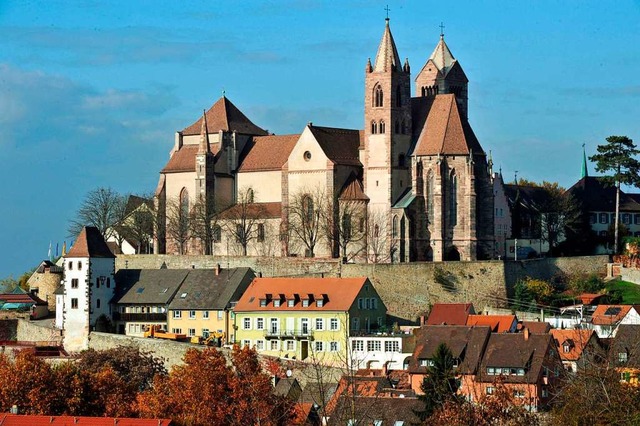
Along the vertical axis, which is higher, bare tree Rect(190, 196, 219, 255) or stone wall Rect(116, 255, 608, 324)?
bare tree Rect(190, 196, 219, 255)

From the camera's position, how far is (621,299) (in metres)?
104

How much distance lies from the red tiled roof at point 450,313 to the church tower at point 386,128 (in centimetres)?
1442

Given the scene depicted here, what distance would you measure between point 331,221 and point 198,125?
1867 centimetres

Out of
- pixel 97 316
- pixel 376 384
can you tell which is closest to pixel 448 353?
pixel 376 384

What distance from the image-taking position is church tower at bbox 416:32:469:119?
398ft

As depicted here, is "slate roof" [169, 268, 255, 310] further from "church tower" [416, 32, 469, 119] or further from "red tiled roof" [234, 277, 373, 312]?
"church tower" [416, 32, 469, 119]

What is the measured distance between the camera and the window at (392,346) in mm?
91400

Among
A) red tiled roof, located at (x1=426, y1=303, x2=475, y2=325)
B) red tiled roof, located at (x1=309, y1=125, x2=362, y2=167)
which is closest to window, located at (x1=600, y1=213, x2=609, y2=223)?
red tiled roof, located at (x1=309, y1=125, x2=362, y2=167)

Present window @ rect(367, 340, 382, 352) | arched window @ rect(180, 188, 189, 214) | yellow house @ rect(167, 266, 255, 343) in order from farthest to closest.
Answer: arched window @ rect(180, 188, 189, 214) < yellow house @ rect(167, 266, 255, 343) < window @ rect(367, 340, 382, 352)

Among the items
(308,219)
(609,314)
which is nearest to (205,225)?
(308,219)

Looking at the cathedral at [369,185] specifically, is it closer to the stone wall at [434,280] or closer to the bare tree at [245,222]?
the bare tree at [245,222]

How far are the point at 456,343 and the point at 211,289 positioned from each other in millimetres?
21732

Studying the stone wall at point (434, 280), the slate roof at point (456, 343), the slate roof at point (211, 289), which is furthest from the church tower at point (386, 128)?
the slate roof at point (456, 343)

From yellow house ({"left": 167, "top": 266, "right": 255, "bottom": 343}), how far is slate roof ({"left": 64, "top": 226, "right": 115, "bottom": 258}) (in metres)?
5.28
